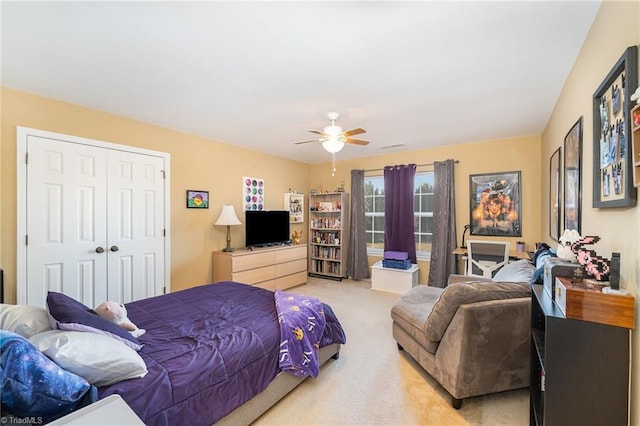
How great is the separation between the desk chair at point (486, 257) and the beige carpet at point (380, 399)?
2.00 m

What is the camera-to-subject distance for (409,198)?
4949mm

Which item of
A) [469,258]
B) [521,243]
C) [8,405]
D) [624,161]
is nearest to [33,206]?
[8,405]

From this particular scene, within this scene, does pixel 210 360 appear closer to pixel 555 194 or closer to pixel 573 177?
pixel 573 177

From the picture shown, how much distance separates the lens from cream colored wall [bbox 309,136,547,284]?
405 centimetres

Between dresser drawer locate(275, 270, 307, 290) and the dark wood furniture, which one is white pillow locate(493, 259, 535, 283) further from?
dresser drawer locate(275, 270, 307, 290)

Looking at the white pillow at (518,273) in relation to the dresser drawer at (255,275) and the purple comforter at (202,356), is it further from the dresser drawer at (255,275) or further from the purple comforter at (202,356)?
the dresser drawer at (255,275)

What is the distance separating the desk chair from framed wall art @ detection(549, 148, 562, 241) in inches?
32.6

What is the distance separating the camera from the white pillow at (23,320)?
1.33 metres

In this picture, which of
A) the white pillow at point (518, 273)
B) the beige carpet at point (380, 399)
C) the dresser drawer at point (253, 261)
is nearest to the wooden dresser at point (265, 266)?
the dresser drawer at point (253, 261)

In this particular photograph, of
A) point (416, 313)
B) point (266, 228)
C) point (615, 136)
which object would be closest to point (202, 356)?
point (416, 313)

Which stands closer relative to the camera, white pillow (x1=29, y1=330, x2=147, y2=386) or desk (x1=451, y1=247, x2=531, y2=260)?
white pillow (x1=29, y1=330, x2=147, y2=386)

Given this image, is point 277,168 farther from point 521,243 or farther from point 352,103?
point 521,243

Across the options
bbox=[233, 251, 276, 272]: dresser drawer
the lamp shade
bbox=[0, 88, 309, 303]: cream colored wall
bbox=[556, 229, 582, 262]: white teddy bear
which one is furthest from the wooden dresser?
bbox=[556, 229, 582, 262]: white teddy bear

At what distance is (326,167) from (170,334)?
186 inches
